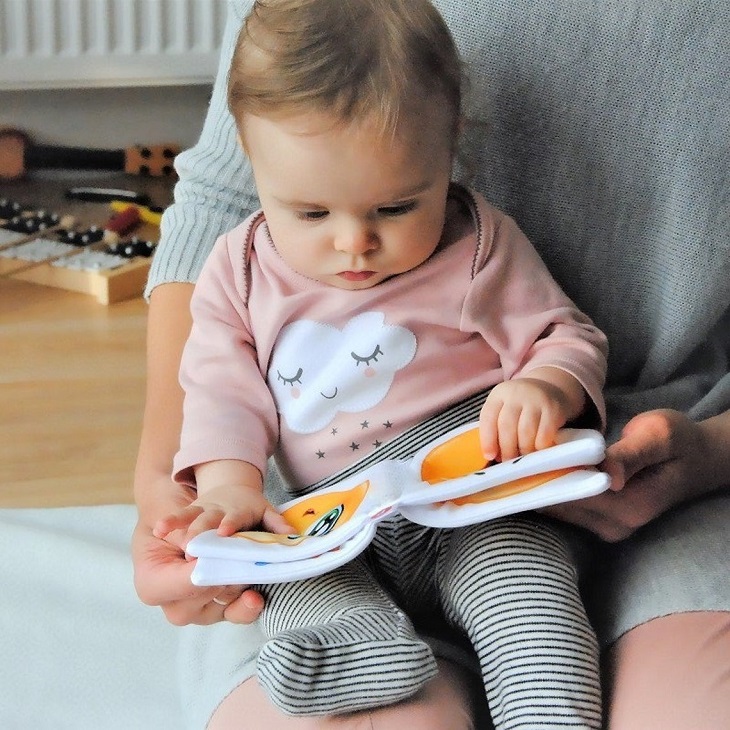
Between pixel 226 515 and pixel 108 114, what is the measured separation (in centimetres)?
221

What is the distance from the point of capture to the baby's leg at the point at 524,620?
71 centimetres

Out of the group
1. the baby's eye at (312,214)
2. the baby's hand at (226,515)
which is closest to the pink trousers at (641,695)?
the baby's hand at (226,515)

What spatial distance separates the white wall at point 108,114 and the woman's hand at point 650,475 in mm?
2176

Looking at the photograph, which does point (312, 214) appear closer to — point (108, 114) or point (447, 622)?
point (447, 622)

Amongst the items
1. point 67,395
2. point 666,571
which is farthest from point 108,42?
point 666,571

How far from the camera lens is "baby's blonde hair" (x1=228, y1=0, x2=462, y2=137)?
2.67 ft

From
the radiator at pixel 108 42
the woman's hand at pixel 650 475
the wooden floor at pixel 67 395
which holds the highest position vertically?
the woman's hand at pixel 650 475

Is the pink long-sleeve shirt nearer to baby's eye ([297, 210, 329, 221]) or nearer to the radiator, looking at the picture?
baby's eye ([297, 210, 329, 221])

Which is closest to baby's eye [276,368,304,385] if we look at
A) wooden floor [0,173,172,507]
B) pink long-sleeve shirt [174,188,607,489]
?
pink long-sleeve shirt [174,188,607,489]

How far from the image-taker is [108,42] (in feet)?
8.54

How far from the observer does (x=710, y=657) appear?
0.73 meters

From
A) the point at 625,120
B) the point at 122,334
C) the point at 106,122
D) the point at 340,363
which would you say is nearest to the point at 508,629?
the point at 340,363

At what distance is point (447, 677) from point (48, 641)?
505 millimetres

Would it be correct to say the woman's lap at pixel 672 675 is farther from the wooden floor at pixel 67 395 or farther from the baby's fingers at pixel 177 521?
the wooden floor at pixel 67 395
